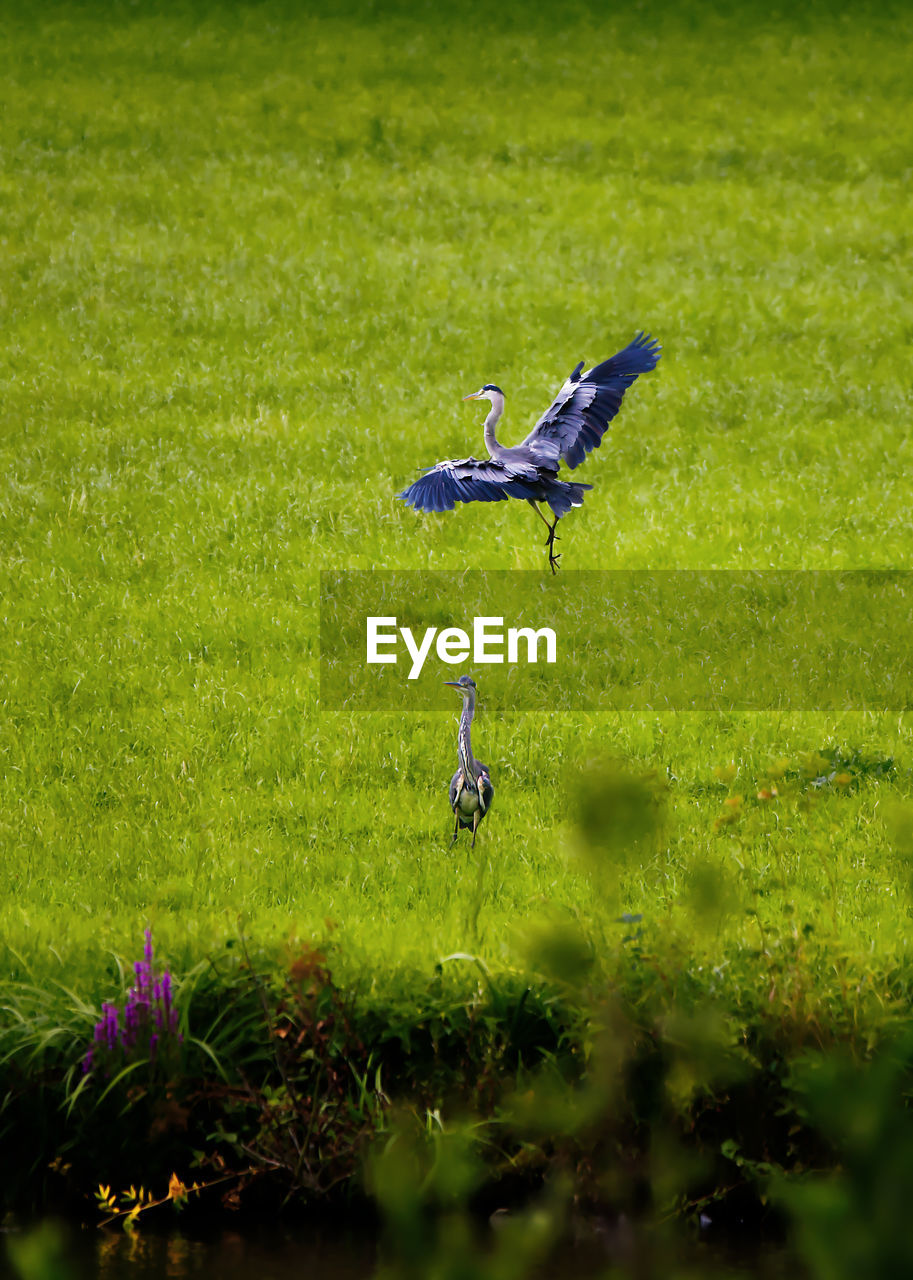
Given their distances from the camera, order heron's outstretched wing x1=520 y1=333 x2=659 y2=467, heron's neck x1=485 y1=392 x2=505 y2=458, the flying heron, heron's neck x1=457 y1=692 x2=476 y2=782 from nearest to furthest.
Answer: the flying heron, heron's neck x1=485 y1=392 x2=505 y2=458, heron's neck x1=457 y1=692 x2=476 y2=782, heron's outstretched wing x1=520 y1=333 x2=659 y2=467

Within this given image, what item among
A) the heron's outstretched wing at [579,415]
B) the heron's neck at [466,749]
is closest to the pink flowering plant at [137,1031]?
the heron's neck at [466,749]

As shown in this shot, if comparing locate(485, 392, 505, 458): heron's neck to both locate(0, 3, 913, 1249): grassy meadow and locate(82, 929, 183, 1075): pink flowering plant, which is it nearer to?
locate(0, 3, 913, 1249): grassy meadow

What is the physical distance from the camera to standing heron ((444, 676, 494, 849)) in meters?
8.80

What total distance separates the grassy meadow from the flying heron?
1842 millimetres

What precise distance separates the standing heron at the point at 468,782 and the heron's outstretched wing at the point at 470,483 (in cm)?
113

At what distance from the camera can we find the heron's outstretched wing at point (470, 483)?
8148 mm

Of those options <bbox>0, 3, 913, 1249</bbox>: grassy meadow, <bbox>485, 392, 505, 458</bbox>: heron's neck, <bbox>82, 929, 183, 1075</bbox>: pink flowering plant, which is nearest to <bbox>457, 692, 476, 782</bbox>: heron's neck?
<bbox>0, 3, 913, 1249</bbox>: grassy meadow

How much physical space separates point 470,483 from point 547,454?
72cm

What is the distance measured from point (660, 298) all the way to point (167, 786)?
14559 millimetres

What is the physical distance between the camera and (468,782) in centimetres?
884

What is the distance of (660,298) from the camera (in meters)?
23.0

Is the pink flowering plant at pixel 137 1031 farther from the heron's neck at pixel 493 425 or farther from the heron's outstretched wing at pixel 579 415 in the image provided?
the heron's outstretched wing at pixel 579 415

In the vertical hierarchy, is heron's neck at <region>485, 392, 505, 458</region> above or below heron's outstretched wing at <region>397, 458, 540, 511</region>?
above

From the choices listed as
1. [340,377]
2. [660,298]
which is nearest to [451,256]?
[660,298]
